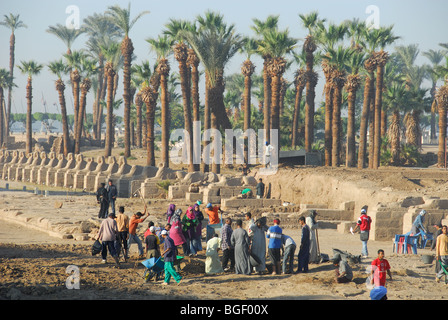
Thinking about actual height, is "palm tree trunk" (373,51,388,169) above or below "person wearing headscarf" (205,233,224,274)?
above

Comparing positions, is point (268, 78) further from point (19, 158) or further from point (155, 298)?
point (155, 298)

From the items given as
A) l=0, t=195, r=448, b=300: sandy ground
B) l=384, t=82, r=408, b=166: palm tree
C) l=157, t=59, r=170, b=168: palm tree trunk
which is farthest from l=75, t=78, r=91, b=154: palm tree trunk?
l=0, t=195, r=448, b=300: sandy ground

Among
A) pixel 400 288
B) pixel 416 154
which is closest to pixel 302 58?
pixel 416 154

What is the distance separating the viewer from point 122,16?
1924 inches

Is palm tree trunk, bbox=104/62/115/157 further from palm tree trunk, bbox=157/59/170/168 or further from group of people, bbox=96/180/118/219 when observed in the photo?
group of people, bbox=96/180/118/219

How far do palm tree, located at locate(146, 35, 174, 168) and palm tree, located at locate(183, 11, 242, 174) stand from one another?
2.80 m

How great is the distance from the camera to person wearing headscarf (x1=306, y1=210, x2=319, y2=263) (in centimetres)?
1417

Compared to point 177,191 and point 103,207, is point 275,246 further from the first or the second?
point 177,191

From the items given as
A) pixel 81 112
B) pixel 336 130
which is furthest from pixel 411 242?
pixel 81 112

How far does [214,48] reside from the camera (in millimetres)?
40500

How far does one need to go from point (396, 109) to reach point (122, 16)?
2142cm

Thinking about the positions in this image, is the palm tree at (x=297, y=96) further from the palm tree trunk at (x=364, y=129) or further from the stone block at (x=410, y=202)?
the stone block at (x=410, y=202)

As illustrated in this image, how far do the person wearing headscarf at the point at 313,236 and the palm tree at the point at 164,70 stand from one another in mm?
28567

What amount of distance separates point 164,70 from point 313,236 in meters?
30.6
